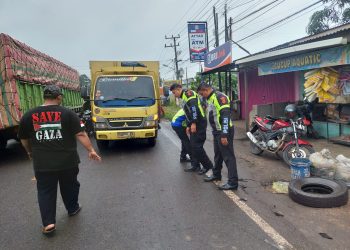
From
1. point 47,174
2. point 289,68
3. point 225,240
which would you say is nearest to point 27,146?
point 47,174

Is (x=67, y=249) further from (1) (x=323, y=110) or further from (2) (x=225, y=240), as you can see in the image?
(1) (x=323, y=110)

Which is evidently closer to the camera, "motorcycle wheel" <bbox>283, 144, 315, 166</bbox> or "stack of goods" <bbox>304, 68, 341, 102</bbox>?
"motorcycle wheel" <bbox>283, 144, 315, 166</bbox>

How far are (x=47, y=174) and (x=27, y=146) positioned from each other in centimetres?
44

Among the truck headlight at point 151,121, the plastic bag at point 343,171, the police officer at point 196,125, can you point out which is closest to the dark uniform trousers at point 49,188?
the police officer at point 196,125

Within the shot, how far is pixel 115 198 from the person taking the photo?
4984 millimetres

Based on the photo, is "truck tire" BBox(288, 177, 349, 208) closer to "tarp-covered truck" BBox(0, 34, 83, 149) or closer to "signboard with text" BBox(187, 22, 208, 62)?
"tarp-covered truck" BBox(0, 34, 83, 149)

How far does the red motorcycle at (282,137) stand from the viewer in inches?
253

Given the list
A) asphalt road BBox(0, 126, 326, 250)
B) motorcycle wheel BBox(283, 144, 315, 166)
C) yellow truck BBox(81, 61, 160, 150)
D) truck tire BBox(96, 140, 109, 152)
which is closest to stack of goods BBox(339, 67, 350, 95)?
motorcycle wheel BBox(283, 144, 315, 166)

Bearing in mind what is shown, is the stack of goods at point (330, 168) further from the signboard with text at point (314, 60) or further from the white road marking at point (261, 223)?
the signboard with text at point (314, 60)

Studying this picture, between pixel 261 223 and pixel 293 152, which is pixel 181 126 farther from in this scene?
pixel 261 223

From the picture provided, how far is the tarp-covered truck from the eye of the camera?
7582 millimetres

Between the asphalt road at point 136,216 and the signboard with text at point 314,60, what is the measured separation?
4.50 m

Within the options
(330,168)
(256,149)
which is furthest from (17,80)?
(330,168)

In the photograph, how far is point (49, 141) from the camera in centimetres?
374
